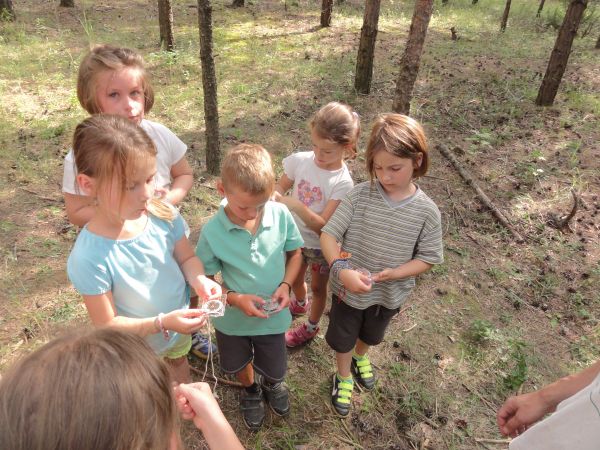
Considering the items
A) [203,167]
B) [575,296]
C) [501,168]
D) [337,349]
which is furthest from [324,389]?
Answer: [501,168]

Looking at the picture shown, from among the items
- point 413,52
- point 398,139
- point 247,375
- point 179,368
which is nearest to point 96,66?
point 398,139

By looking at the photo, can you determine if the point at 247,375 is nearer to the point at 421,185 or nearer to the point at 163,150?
the point at 163,150

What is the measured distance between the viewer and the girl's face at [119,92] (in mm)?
2455

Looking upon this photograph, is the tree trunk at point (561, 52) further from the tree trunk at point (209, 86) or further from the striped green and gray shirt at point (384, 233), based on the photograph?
the striped green and gray shirt at point (384, 233)

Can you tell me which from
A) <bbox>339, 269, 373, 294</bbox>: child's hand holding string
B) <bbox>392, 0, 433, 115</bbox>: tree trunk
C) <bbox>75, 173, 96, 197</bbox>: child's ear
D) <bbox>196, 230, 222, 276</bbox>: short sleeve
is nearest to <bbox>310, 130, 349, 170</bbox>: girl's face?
<bbox>339, 269, 373, 294</bbox>: child's hand holding string

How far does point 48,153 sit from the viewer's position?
234 inches

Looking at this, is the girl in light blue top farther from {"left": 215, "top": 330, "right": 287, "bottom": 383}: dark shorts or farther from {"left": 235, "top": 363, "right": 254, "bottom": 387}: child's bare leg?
{"left": 235, "top": 363, "right": 254, "bottom": 387}: child's bare leg

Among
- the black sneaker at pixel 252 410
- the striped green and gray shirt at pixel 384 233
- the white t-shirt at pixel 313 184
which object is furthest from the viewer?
the white t-shirt at pixel 313 184

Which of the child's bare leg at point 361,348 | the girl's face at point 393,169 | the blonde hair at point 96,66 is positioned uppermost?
the blonde hair at point 96,66

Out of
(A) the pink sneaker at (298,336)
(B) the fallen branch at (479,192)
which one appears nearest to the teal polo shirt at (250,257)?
(A) the pink sneaker at (298,336)

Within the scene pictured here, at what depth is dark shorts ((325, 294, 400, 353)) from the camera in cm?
291

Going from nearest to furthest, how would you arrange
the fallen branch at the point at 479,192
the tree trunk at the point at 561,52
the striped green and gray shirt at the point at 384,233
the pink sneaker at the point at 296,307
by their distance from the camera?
the striped green and gray shirt at the point at 384,233, the pink sneaker at the point at 296,307, the fallen branch at the point at 479,192, the tree trunk at the point at 561,52

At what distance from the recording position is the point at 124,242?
2062 mm

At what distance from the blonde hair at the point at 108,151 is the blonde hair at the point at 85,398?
3.05 feet
